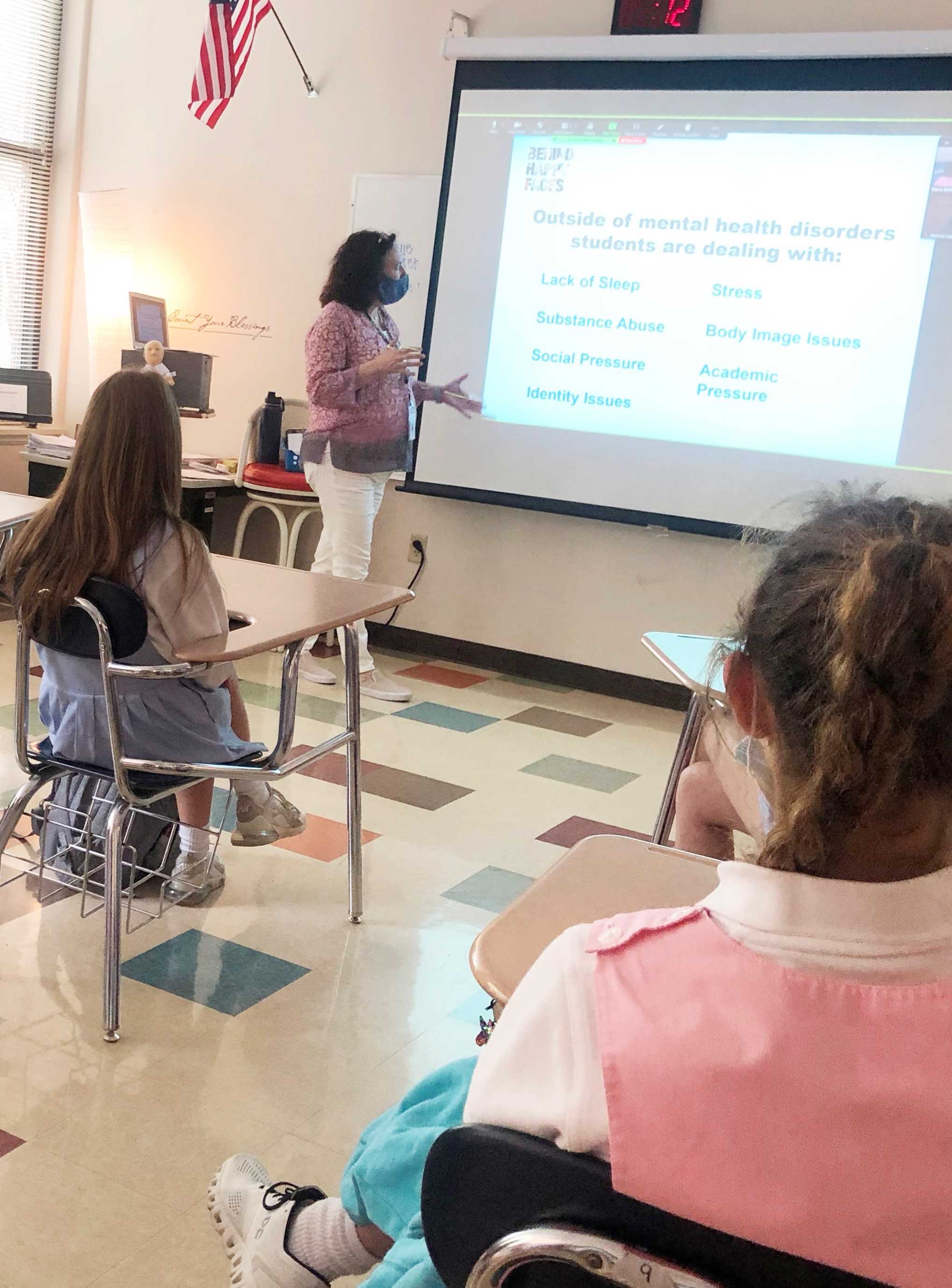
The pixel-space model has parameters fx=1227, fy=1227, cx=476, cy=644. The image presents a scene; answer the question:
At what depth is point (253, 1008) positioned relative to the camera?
2.11 meters

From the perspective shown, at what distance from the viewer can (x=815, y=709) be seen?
71 centimetres

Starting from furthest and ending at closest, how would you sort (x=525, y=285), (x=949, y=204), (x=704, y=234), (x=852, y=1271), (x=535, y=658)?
(x=535, y=658) → (x=525, y=285) → (x=704, y=234) → (x=949, y=204) → (x=852, y=1271)

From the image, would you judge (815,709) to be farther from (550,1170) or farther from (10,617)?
(10,617)

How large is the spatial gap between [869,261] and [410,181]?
1.72 m

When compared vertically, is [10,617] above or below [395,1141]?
below

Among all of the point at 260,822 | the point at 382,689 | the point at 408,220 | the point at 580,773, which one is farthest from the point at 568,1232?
the point at 408,220

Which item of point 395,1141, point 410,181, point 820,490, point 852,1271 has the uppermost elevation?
point 410,181

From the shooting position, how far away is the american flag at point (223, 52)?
460 centimetres

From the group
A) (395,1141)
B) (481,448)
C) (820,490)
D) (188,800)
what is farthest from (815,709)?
(481,448)

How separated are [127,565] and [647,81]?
119 inches

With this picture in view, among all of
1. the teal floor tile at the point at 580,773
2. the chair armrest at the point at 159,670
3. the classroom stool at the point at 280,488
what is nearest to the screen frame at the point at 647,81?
the classroom stool at the point at 280,488

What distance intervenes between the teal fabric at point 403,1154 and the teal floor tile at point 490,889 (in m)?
1.42

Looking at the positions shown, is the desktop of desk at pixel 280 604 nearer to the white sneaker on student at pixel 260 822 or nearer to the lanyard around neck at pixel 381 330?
the white sneaker on student at pixel 260 822

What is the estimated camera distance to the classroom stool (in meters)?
4.76
